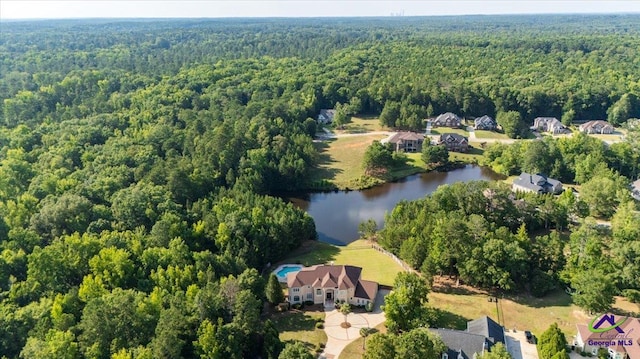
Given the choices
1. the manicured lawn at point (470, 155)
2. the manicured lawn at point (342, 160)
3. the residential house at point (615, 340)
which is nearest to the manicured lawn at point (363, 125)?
the manicured lawn at point (342, 160)

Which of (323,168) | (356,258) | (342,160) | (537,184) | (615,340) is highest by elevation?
(537,184)

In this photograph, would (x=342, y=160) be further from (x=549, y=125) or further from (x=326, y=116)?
(x=549, y=125)

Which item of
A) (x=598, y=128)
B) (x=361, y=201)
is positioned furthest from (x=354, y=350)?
(x=598, y=128)

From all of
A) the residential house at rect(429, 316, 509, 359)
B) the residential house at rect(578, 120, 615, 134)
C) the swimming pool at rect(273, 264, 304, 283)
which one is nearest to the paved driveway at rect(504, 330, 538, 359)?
the residential house at rect(429, 316, 509, 359)

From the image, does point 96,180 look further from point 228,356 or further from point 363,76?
point 363,76

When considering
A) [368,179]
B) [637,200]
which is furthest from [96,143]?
[637,200]

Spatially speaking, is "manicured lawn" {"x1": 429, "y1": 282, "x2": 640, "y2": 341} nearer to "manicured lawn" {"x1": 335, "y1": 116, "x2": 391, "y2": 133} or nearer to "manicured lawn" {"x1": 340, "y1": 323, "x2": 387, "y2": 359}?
"manicured lawn" {"x1": 340, "y1": 323, "x2": 387, "y2": 359}
